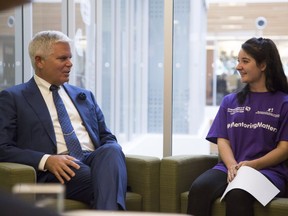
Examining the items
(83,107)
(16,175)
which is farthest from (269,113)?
(16,175)

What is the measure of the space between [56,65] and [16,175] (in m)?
0.84

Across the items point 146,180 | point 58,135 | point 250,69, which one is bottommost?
point 146,180

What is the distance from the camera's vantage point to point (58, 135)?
3.03 metres

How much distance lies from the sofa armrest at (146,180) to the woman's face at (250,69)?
0.76 metres

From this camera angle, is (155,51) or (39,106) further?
(155,51)

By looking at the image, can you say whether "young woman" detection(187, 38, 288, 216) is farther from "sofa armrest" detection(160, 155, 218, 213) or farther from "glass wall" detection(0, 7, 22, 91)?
"glass wall" detection(0, 7, 22, 91)

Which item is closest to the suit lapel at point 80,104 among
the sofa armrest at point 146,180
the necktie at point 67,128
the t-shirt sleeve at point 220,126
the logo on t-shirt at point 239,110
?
the necktie at point 67,128

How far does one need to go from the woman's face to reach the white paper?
583 mm

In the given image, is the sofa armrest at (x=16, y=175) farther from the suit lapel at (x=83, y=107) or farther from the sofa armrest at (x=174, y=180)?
the sofa armrest at (x=174, y=180)

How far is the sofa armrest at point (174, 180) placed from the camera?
298 centimetres

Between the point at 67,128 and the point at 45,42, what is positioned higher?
the point at 45,42

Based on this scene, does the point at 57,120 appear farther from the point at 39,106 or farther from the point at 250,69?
the point at 250,69

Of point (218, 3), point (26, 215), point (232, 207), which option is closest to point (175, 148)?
point (218, 3)

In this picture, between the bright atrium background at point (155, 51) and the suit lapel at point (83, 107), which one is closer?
the suit lapel at point (83, 107)
